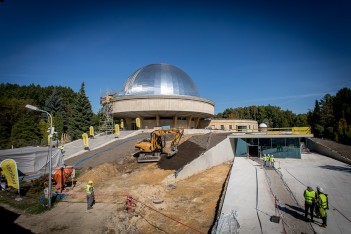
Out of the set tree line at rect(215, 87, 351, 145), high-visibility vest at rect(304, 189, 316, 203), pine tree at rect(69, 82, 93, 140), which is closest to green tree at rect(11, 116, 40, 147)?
pine tree at rect(69, 82, 93, 140)

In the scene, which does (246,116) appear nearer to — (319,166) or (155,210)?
(319,166)

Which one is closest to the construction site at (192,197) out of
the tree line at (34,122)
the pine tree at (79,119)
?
the pine tree at (79,119)

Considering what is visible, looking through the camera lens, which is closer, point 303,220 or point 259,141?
point 303,220

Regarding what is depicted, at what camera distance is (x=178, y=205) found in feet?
41.1

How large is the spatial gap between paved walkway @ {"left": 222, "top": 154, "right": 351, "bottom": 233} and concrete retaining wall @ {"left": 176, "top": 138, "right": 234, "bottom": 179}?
2.91 m

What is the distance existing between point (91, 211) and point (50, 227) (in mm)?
2058

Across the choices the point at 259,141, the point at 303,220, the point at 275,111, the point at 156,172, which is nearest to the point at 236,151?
the point at 259,141

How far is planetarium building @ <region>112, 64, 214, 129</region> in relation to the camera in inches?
1489

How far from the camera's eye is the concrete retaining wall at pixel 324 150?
23237mm

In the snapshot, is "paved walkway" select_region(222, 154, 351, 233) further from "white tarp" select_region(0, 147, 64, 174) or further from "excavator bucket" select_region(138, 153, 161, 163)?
"white tarp" select_region(0, 147, 64, 174)

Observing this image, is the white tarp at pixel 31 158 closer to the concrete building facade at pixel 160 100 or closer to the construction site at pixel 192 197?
the construction site at pixel 192 197

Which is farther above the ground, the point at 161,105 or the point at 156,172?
the point at 161,105

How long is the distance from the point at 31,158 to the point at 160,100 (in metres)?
21.5

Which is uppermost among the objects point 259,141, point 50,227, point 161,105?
point 161,105
